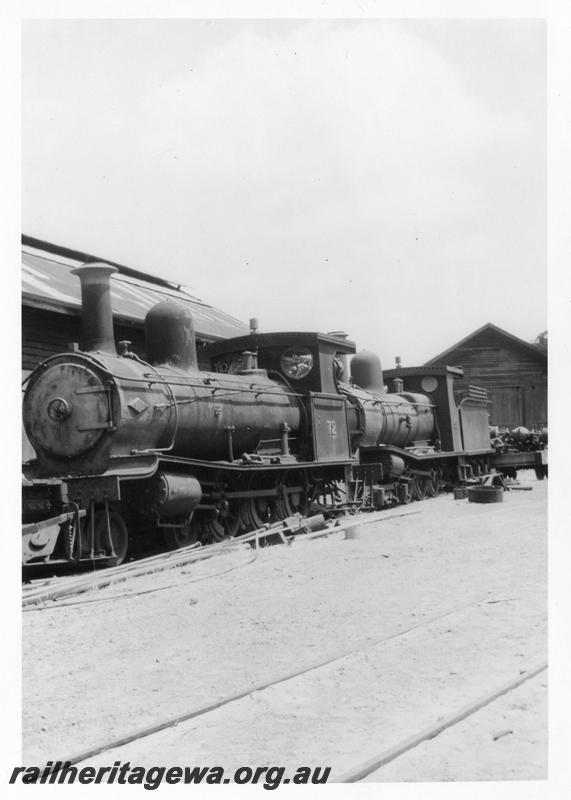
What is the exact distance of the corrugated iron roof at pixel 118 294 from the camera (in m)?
12.3

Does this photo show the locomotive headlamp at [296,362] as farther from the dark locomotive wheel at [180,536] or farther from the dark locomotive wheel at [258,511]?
the dark locomotive wheel at [180,536]

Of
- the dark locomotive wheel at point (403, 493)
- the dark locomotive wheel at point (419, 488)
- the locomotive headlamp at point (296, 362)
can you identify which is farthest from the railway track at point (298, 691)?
the dark locomotive wheel at point (419, 488)

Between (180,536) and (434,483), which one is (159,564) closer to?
(180,536)

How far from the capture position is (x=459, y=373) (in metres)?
20.3

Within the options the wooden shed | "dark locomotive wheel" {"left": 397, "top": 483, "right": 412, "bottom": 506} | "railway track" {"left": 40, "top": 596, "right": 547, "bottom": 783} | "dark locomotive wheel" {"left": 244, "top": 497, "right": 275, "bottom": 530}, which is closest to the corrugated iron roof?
"dark locomotive wheel" {"left": 244, "top": 497, "right": 275, "bottom": 530}

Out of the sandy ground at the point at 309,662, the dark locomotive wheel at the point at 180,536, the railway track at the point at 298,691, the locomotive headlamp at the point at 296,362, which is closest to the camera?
the railway track at the point at 298,691

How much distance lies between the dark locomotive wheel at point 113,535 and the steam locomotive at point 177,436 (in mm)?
13

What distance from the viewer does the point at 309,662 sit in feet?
17.6

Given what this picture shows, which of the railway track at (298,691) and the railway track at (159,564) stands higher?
the railway track at (159,564)

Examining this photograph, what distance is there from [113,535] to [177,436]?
5.49ft

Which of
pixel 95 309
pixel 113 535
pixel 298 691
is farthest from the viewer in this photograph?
pixel 95 309

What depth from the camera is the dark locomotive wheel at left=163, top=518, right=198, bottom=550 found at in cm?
1042

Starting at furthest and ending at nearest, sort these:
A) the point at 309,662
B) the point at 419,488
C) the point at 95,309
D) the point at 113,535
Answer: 1. the point at 419,488
2. the point at 95,309
3. the point at 113,535
4. the point at 309,662

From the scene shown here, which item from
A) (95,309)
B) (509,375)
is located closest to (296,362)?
(95,309)
